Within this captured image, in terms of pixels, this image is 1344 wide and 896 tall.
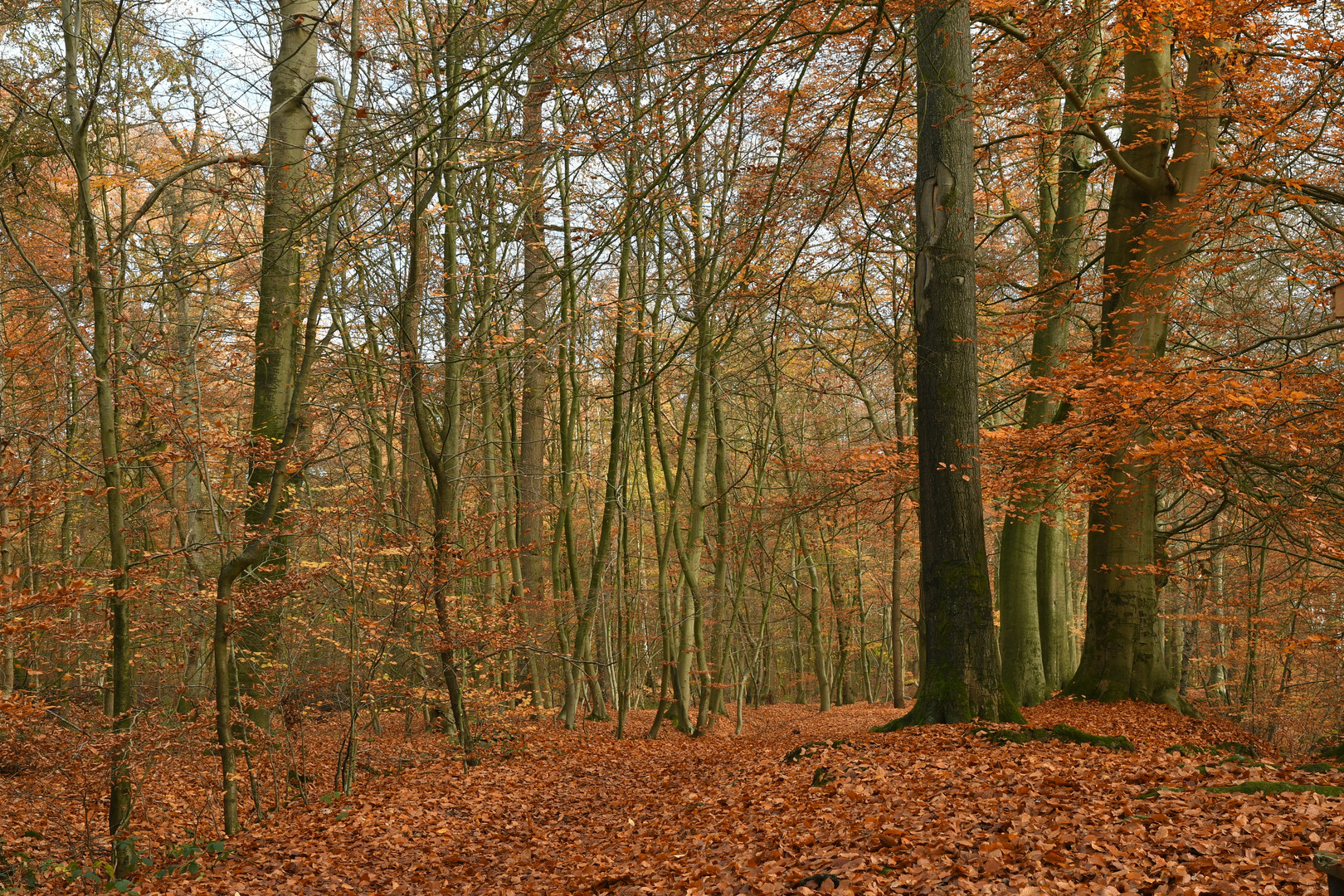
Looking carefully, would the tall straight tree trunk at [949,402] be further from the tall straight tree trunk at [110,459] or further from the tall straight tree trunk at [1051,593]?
the tall straight tree trunk at [110,459]

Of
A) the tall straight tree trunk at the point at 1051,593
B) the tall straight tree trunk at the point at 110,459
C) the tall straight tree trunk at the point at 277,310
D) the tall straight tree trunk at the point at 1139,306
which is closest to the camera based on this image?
the tall straight tree trunk at the point at 110,459

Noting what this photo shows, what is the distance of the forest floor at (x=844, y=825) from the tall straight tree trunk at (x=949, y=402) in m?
0.51

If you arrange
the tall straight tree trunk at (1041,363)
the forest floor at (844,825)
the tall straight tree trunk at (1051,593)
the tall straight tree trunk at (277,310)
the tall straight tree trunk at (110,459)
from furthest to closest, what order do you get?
the tall straight tree trunk at (1051,593) < the tall straight tree trunk at (1041,363) < the tall straight tree trunk at (277,310) < the tall straight tree trunk at (110,459) < the forest floor at (844,825)

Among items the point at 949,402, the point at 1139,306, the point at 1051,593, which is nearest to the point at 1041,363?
the point at 1139,306

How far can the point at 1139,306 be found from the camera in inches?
337

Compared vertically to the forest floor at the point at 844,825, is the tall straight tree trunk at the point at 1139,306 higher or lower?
higher

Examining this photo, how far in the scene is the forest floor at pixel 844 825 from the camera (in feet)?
11.5

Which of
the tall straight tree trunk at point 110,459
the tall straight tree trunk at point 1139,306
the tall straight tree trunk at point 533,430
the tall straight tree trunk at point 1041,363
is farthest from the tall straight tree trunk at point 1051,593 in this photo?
the tall straight tree trunk at point 110,459

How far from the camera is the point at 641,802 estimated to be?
24.3 feet

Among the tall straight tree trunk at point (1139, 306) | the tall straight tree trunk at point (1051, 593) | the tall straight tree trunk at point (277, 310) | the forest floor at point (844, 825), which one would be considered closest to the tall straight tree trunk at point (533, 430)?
the tall straight tree trunk at point (277, 310)

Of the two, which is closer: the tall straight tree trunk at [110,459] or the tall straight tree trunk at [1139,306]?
the tall straight tree trunk at [110,459]

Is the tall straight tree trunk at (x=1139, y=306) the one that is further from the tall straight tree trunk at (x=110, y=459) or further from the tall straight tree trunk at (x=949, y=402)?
the tall straight tree trunk at (x=110, y=459)

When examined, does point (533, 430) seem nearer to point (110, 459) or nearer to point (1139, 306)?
point (110, 459)

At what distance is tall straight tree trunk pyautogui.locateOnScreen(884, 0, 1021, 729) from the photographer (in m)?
6.59
